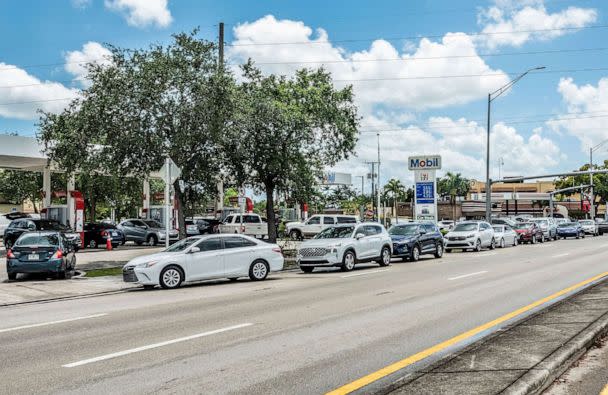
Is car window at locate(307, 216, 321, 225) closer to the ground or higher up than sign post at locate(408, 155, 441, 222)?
closer to the ground

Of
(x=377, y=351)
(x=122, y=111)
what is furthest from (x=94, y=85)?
(x=377, y=351)

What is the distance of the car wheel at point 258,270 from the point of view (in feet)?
58.7

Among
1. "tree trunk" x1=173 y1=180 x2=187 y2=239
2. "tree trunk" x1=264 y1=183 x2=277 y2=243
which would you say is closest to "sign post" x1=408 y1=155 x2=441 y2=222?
"tree trunk" x1=264 y1=183 x2=277 y2=243

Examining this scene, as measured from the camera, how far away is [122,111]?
22.0m

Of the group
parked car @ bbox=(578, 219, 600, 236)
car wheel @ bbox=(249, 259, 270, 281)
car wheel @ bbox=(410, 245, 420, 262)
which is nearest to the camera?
car wheel @ bbox=(249, 259, 270, 281)

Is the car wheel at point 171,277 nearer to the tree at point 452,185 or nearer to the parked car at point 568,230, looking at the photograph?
the parked car at point 568,230

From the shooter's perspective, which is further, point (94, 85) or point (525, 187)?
point (525, 187)

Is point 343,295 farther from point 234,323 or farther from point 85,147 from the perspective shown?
point 85,147

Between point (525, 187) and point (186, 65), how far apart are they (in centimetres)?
11553

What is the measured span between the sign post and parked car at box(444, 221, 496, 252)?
6.59ft

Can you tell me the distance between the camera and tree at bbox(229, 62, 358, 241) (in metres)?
26.8

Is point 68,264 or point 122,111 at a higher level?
point 122,111

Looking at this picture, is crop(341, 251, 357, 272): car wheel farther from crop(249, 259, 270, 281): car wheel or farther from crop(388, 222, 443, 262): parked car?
crop(388, 222, 443, 262): parked car

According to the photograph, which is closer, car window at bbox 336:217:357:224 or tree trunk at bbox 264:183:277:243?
tree trunk at bbox 264:183:277:243
